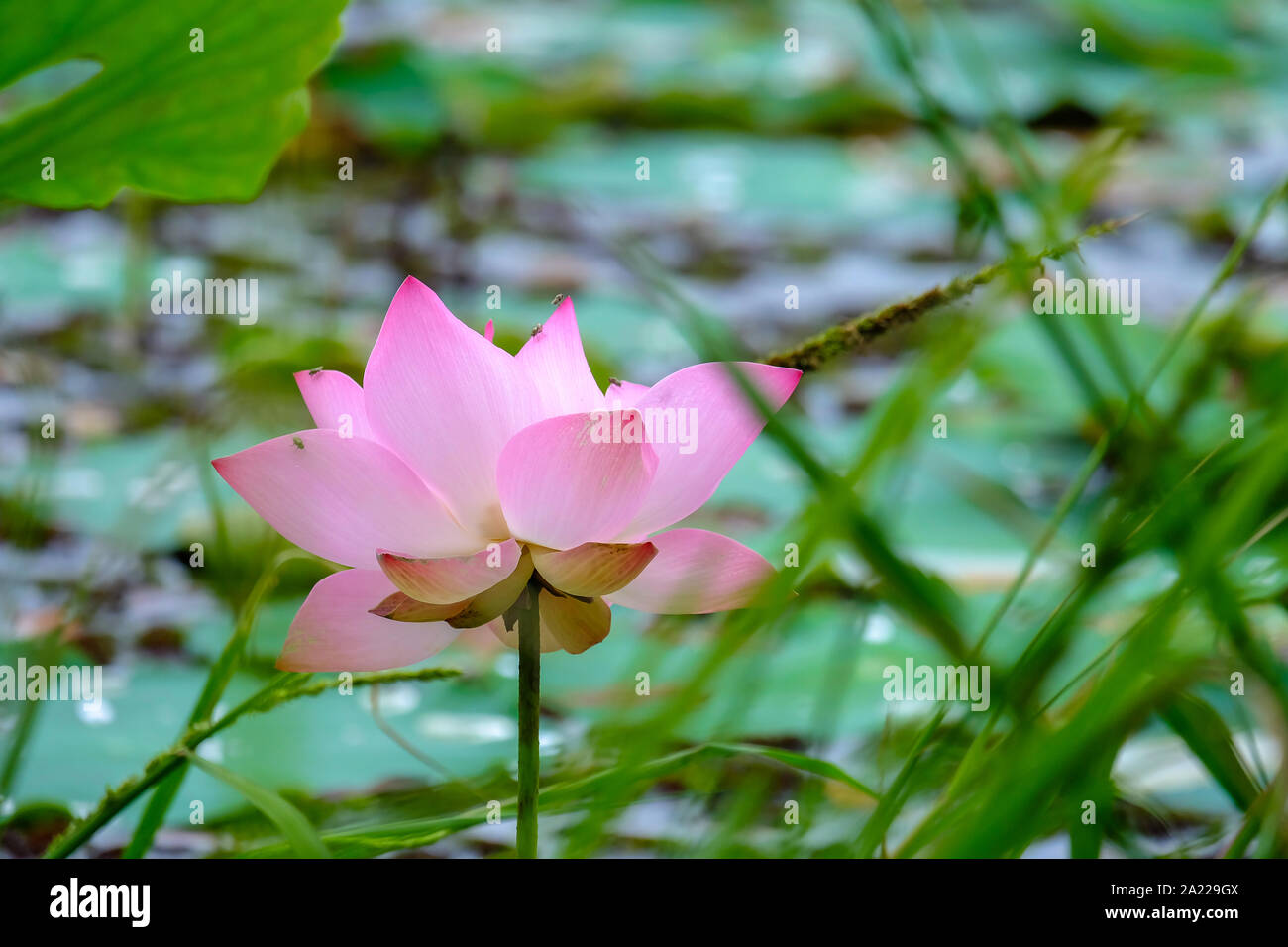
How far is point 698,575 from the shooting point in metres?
0.21

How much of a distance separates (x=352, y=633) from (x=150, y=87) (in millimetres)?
219

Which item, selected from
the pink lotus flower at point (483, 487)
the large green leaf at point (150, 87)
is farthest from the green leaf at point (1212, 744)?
the large green leaf at point (150, 87)

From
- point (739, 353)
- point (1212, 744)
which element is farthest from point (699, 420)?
point (1212, 744)

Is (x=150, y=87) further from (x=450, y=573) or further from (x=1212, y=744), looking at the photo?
(x=1212, y=744)

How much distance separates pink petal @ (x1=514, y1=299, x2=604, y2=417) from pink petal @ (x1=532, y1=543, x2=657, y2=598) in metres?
0.03

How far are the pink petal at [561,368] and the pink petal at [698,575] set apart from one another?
3cm

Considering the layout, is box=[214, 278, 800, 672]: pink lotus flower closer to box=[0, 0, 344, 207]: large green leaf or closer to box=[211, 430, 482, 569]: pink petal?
box=[211, 430, 482, 569]: pink petal

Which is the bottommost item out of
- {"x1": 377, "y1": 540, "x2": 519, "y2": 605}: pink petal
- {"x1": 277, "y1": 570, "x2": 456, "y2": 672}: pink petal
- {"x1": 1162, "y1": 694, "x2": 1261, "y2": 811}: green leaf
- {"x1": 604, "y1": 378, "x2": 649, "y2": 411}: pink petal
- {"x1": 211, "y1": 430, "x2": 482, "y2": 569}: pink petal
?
{"x1": 1162, "y1": 694, "x2": 1261, "y2": 811}: green leaf

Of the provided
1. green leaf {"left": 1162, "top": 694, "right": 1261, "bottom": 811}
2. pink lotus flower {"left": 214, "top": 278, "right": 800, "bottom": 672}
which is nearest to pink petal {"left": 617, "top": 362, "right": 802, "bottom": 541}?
pink lotus flower {"left": 214, "top": 278, "right": 800, "bottom": 672}

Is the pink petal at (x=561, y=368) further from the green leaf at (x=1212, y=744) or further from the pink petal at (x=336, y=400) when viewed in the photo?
the green leaf at (x=1212, y=744)

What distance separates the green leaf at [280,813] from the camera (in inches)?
7.2

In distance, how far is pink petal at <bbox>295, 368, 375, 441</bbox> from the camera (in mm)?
205

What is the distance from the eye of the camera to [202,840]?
0.42 metres

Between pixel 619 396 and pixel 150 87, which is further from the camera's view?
pixel 150 87
